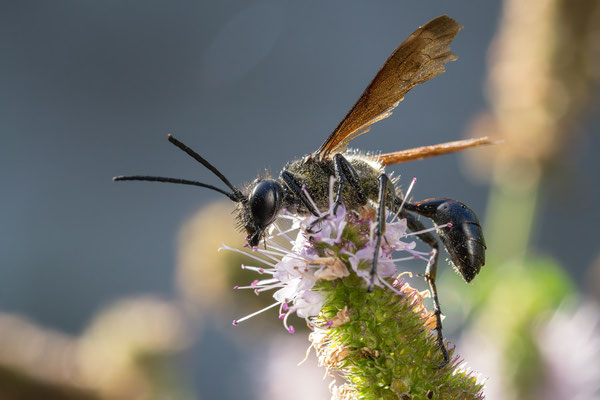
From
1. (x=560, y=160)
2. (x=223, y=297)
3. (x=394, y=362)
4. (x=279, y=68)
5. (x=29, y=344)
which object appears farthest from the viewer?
(x=279, y=68)

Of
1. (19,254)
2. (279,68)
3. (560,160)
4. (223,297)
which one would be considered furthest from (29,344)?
(279,68)

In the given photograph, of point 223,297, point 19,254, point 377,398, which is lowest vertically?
point 377,398

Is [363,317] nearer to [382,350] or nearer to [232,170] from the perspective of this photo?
[382,350]

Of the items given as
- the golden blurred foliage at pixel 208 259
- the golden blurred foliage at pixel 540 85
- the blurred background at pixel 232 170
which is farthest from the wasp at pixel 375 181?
the golden blurred foliage at pixel 208 259

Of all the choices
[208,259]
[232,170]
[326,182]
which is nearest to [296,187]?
[326,182]

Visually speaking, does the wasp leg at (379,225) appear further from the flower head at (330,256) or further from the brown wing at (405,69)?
the brown wing at (405,69)

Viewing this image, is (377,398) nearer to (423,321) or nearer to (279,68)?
(423,321)
